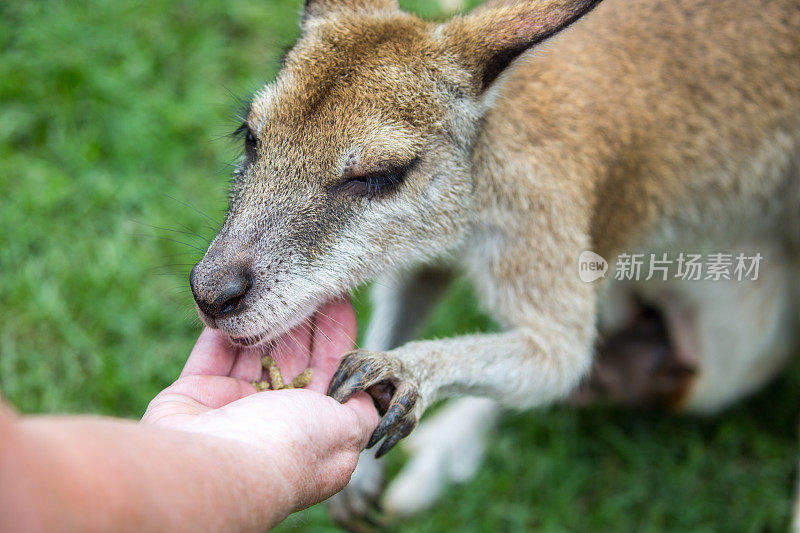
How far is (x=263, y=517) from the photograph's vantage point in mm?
1800

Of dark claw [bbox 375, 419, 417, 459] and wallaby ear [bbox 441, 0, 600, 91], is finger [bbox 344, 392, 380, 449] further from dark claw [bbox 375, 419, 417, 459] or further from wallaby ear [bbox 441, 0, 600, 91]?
wallaby ear [bbox 441, 0, 600, 91]

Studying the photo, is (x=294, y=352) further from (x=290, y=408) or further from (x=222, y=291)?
(x=290, y=408)

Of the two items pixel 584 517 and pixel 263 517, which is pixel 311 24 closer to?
pixel 263 517

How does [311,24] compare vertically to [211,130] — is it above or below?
above

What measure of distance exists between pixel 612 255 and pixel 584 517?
5.18 ft

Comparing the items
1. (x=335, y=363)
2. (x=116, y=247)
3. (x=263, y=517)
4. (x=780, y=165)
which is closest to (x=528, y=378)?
(x=335, y=363)

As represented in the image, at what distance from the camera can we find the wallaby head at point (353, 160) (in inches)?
92.1

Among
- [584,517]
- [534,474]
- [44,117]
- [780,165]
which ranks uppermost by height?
[44,117]

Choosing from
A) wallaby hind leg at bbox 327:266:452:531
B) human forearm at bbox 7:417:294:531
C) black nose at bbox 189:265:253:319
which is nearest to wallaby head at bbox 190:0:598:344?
black nose at bbox 189:265:253:319

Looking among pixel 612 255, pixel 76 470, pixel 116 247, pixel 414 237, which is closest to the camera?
pixel 76 470

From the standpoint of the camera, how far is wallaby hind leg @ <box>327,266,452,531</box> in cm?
340

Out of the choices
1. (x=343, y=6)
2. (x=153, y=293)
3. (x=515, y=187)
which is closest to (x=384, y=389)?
(x=515, y=187)

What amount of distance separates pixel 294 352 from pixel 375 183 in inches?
25.2

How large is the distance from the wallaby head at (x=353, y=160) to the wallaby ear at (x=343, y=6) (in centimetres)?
15
